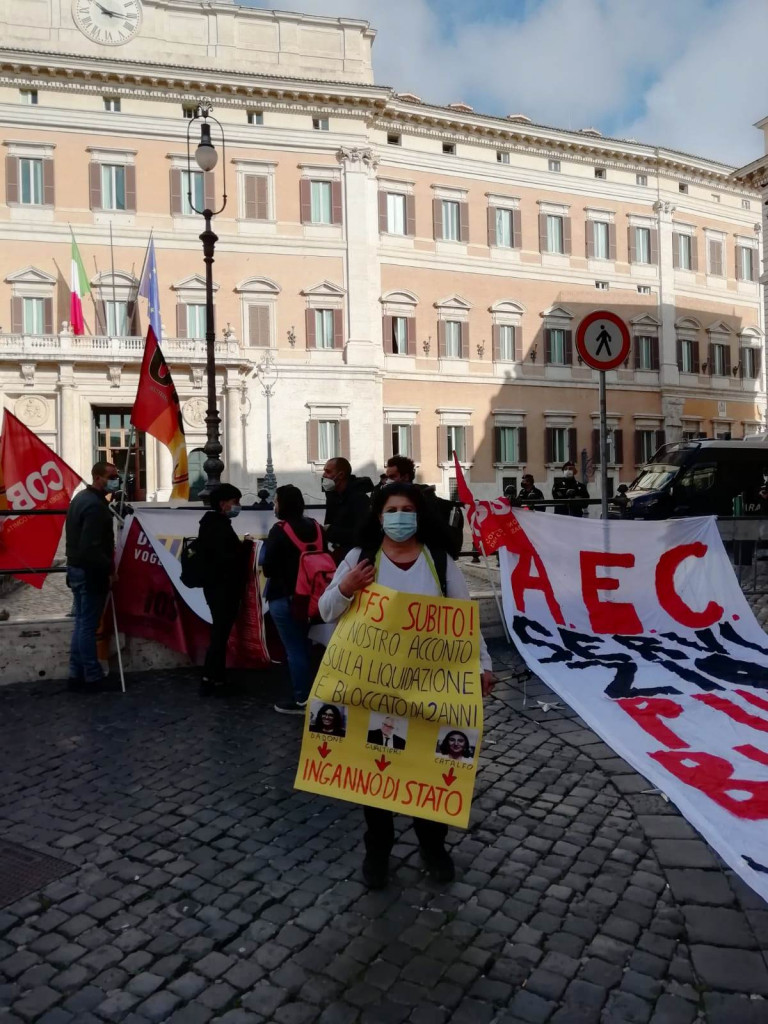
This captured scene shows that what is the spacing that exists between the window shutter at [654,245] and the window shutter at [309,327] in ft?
58.2

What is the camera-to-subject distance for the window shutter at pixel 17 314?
27953 mm

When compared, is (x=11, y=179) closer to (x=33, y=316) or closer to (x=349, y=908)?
(x=33, y=316)

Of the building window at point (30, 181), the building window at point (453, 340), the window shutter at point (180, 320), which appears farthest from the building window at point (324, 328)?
the building window at point (30, 181)

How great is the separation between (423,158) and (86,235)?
46.0ft

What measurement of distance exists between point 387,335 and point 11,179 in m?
14.7

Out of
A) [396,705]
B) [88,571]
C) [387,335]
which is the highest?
[387,335]

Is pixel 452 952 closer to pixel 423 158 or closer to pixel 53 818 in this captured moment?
pixel 53 818

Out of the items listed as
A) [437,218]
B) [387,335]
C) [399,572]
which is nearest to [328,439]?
[387,335]

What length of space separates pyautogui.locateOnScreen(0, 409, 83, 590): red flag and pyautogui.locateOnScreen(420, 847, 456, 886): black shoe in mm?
4764

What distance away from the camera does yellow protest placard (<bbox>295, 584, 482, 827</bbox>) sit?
3.27m

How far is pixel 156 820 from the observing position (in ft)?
13.3

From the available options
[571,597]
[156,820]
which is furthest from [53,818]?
[571,597]

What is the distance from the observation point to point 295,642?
229 inches

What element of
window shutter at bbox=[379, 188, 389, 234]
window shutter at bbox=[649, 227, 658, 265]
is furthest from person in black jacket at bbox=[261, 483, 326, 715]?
window shutter at bbox=[649, 227, 658, 265]
